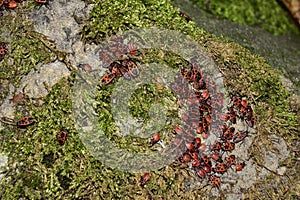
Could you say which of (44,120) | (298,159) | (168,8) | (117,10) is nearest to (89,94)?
(44,120)

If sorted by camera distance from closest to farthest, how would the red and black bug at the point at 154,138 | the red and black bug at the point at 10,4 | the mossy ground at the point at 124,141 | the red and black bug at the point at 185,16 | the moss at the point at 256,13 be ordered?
the mossy ground at the point at 124,141 → the red and black bug at the point at 154,138 → the red and black bug at the point at 10,4 → the red and black bug at the point at 185,16 → the moss at the point at 256,13

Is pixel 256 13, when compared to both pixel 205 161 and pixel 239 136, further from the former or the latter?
pixel 205 161

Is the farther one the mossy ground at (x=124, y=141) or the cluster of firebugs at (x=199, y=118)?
the cluster of firebugs at (x=199, y=118)

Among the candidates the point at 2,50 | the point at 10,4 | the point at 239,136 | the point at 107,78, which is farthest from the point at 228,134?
the point at 10,4

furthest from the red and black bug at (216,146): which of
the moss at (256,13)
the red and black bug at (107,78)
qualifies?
the moss at (256,13)

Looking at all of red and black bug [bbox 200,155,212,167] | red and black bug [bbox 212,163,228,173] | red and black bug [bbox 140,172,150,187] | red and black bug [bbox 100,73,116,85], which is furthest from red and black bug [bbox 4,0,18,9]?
red and black bug [bbox 212,163,228,173]

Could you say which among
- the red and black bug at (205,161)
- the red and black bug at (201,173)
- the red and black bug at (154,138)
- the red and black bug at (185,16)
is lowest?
the red and black bug at (201,173)

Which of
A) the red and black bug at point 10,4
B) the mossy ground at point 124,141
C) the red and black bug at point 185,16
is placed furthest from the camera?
the red and black bug at point 185,16

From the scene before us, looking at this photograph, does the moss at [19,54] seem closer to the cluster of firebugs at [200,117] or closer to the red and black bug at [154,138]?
the cluster of firebugs at [200,117]
